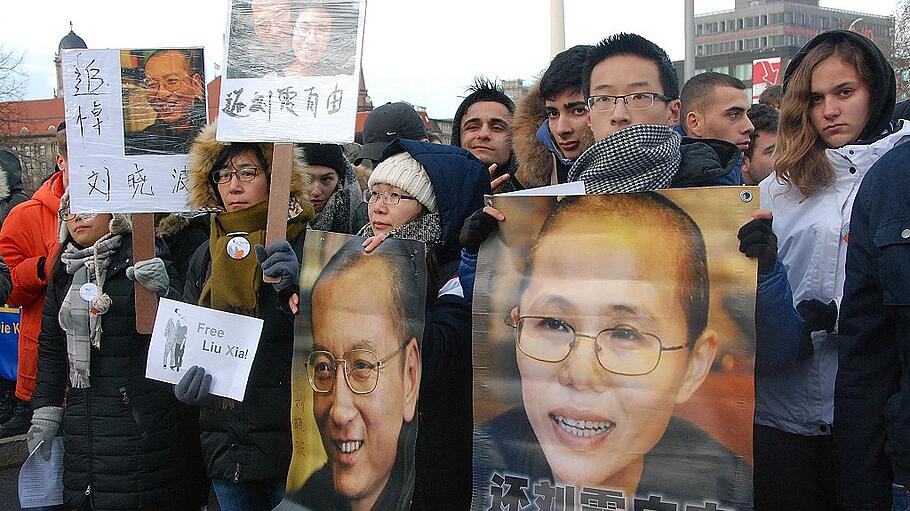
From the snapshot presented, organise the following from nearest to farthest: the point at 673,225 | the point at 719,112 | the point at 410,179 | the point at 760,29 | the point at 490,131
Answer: the point at 673,225, the point at 410,179, the point at 490,131, the point at 719,112, the point at 760,29

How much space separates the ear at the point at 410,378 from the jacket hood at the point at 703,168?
906 millimetres

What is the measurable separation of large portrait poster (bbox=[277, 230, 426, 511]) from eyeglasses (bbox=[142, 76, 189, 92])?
1.23 meters

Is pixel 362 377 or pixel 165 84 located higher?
pixel 165 84

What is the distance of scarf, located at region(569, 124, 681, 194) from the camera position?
2.39m

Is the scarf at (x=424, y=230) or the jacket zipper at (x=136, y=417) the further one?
the jacket zipper at (x=136, y=417)

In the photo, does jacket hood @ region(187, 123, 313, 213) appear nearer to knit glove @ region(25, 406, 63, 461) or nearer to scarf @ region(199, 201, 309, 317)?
scarf @ region(199, 201, 309, 317)

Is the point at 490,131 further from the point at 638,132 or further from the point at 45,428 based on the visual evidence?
the point at 45,428

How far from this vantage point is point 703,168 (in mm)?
2453

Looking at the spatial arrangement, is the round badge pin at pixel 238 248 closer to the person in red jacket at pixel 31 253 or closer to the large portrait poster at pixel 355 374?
the large portrait poster at pixel 355 374

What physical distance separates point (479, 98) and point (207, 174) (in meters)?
1.37

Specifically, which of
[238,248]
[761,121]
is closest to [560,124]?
[238,248]

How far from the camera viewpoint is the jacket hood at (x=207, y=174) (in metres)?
3.45

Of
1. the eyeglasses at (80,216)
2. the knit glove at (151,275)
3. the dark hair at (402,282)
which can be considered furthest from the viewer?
the eyeglasses at (80,216)

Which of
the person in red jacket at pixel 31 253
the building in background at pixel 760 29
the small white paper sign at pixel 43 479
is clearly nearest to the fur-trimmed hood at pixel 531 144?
the small white paper sign at pixel 43 479
